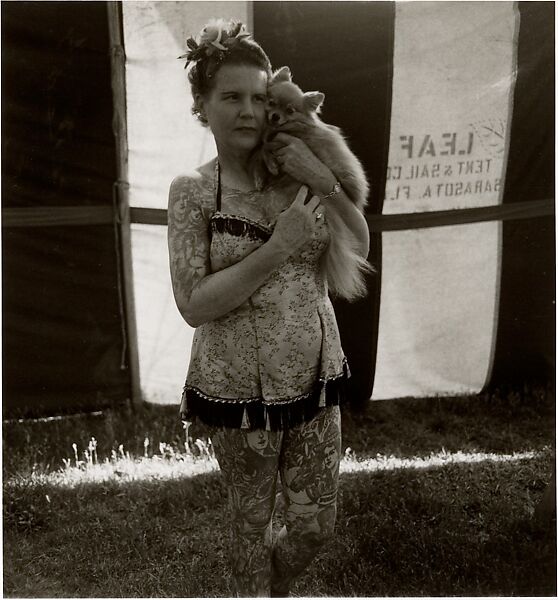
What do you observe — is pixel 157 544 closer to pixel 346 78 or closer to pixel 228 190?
pixel 228 190

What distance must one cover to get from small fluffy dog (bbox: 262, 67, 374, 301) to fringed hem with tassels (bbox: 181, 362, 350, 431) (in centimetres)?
36

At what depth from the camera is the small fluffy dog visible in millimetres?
1990

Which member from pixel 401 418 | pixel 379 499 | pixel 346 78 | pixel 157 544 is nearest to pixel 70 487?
pixel 157 544

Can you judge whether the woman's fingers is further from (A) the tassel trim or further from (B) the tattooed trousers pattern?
(B) the tattooed trousers pattern

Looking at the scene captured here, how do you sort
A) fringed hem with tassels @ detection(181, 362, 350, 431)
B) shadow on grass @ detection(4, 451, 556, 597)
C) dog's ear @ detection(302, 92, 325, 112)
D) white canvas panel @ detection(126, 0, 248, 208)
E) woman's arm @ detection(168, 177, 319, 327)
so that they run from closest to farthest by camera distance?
woman's arm @ detection(168, 177, 319, 327) < fringed hem with tassels @ detection(181, 362, 350, 431) < dog's ear @ detection(302, 92, 325, 112) < shadow on grass @ detection(4, 451, 556, 597) < white canvas panel @ detection(126, 0, 248, 208)

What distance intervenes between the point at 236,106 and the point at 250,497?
1.14 meters

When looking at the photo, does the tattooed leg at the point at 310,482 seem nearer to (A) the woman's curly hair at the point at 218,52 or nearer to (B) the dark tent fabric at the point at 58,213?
(A) the woman's curly hair at the point at 218,52

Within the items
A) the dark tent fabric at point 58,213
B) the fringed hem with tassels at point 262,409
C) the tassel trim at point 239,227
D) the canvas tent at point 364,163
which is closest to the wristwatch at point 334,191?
the tassel trim at point 239,227

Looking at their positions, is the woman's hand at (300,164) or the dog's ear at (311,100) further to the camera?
the dog's ear at (311,100)

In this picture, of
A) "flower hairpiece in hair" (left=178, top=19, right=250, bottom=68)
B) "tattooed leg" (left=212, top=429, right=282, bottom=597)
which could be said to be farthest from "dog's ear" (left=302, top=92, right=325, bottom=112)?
"tattooed leg" (left=212, top=429, right=282, bottom=597)

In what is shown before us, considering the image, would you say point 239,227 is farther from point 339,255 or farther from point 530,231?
point 530,231

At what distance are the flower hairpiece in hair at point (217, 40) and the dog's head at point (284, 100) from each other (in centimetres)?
18

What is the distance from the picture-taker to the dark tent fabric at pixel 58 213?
3.74 metres

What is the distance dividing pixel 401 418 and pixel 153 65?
2570 mm
